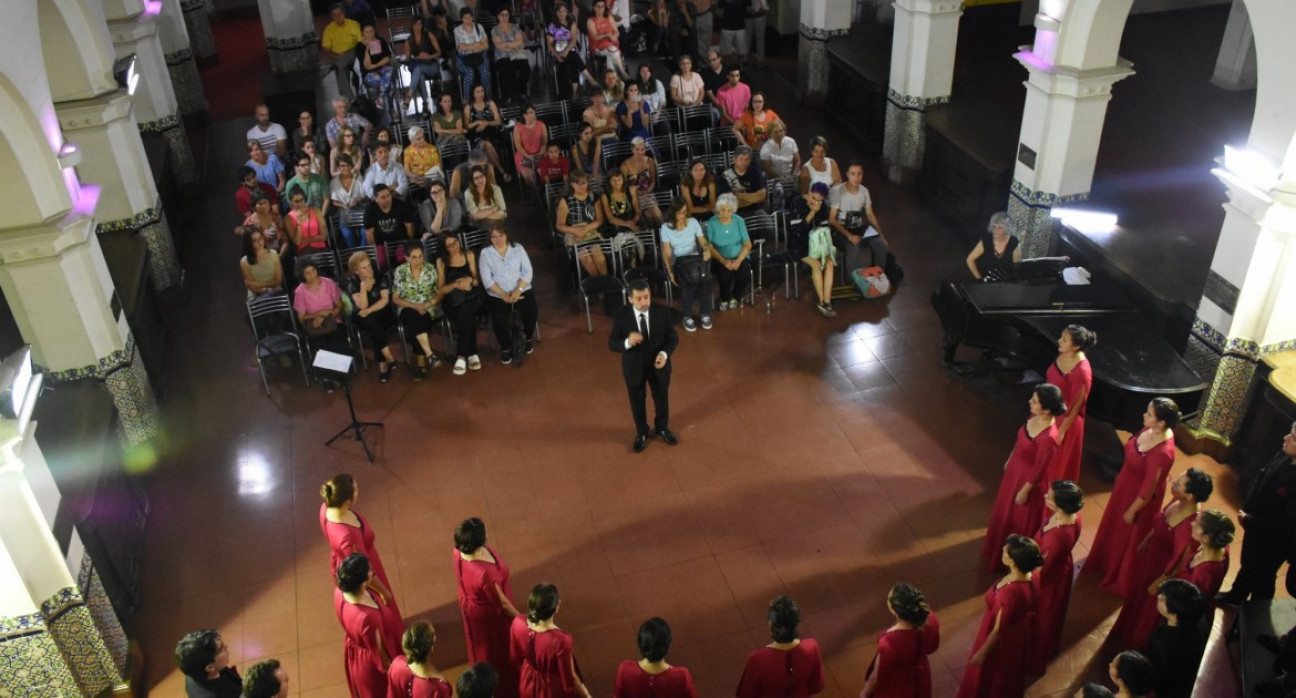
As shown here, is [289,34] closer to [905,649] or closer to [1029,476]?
[1029,476]

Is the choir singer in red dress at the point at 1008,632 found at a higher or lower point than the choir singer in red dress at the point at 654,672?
lower

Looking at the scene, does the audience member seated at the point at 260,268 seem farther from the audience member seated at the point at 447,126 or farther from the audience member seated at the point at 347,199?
the audience member seated at the point at 447,126

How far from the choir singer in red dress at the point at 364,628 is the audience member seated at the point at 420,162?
20.5 ft

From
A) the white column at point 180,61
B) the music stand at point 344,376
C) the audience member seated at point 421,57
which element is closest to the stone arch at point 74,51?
the music stand at point 344,376

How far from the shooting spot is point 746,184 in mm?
11008

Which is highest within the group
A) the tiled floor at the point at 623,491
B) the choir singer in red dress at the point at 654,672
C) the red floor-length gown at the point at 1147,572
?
the choir singer in red dress at the point at 654,672

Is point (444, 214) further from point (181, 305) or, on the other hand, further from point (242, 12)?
point (242, 12)

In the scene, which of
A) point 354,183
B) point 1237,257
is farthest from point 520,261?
point 1237,257

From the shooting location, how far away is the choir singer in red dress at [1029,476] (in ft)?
20.9

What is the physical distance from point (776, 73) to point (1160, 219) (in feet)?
27.0

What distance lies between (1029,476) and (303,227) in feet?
23.0

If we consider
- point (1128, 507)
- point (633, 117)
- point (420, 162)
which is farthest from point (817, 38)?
point (1128, 507)

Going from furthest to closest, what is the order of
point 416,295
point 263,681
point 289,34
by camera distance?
point 289,34, point 416,295, point 263,681

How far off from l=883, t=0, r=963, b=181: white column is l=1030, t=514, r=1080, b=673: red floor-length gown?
7464 mm
